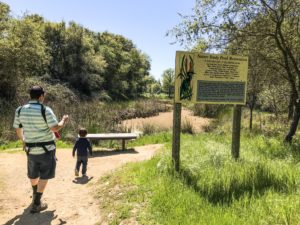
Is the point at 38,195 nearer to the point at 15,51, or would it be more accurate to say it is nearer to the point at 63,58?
the point at 15,51

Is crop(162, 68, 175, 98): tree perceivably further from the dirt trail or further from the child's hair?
the child's hair

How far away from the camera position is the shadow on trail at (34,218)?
449 cm

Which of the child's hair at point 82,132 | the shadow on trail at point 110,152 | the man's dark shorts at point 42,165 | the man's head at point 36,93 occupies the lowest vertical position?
the shadow on trail at point 110,152

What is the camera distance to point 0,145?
1073cm

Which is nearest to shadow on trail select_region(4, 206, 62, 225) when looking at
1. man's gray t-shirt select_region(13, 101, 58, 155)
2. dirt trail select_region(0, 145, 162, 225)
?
dirt trail select_region(0, 145, 162, 225)

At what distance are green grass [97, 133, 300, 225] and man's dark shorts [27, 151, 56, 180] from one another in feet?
3.14

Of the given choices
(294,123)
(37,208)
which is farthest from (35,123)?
(294,123)

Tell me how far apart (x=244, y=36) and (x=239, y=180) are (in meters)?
4.62

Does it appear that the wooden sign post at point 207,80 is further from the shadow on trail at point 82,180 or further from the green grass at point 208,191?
the shadow on trail at point 82,180

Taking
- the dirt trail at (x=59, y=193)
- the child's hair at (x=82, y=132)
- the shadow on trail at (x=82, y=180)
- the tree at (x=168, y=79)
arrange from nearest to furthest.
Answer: the dirt trail at (x=59, y=193) < the shadow on trail at (x=82, y=180) < the child's hair at (x=82, y=132) < the tree at (x=168, y=79)

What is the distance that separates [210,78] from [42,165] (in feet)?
10.8

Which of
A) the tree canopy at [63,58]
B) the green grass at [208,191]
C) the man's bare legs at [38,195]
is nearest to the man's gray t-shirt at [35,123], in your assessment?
the man's bare legs at [38,195]

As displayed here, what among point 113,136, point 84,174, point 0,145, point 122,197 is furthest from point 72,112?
point 122,197

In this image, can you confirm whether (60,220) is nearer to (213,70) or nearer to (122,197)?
(122,197)
